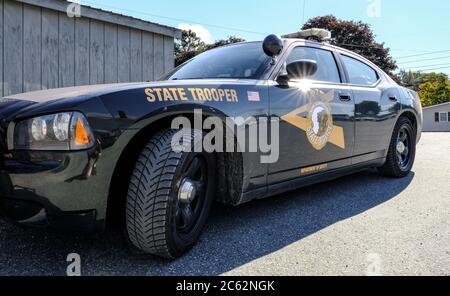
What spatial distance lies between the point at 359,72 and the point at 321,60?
74 cm

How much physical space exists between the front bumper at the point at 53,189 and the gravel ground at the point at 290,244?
0.35 m

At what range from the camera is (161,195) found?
1.98 meters

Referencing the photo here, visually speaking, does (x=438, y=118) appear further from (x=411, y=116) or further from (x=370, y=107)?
(x=370, y=107)

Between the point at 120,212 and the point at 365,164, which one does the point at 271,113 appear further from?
the point at 365,164

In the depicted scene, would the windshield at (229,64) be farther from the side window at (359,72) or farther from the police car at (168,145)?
the side window at (359,72)

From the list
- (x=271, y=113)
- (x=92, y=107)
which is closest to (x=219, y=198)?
(x=271, y=113)

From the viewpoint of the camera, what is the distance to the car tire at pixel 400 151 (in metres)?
4.36

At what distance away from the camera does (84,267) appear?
2070mm

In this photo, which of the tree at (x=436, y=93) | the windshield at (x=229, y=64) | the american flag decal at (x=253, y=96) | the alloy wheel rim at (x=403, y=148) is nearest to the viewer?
the american flag decal at (x=253, y=96)

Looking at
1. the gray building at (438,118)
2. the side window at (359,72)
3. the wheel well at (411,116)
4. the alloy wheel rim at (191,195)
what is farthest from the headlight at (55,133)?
the gray building at (438,118)

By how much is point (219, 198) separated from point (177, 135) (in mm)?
692

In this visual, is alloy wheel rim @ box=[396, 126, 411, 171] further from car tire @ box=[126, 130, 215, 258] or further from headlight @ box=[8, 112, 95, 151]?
headlight @ box=[8, 112, 95, 151]

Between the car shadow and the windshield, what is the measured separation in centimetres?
111

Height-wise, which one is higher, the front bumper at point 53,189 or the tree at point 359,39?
the tree at point 359,39
